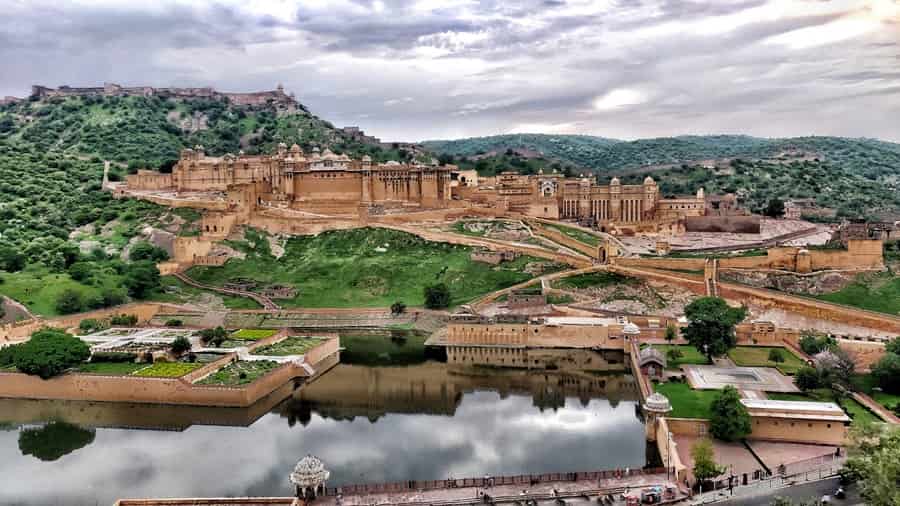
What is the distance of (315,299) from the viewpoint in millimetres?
55188

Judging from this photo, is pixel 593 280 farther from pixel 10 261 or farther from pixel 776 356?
pixel 10 261

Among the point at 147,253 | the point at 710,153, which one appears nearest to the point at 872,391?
the point at 147,253

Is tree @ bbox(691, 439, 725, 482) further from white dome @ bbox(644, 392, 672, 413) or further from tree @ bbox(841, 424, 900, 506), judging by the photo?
white dome @ bbox(644, 392, 672, 413)

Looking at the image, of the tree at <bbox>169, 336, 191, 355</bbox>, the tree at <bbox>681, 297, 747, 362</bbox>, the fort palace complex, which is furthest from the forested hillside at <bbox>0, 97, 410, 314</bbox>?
the tree at <bbox>681, 297, 747, 362</bbox>

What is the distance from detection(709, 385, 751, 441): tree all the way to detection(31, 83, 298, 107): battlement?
117m

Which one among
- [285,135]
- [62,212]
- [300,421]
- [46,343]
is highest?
[285,135]

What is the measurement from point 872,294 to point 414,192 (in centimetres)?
4212

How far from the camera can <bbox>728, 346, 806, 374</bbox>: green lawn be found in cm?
3519

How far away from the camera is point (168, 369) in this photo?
37500 millimetres

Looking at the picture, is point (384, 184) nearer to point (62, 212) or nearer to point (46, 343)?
point (62, 212)

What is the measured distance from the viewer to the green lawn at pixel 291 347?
41.6 m

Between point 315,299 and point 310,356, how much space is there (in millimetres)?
14768

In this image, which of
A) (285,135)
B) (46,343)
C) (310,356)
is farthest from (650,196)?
(285,135)

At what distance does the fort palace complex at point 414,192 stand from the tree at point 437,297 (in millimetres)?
17927
